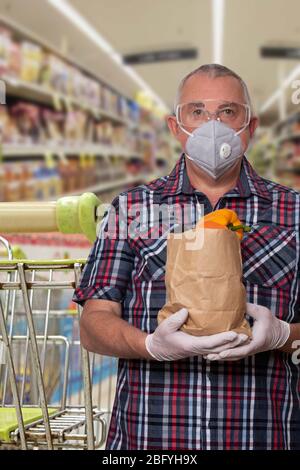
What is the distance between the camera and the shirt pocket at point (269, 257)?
1.42 m

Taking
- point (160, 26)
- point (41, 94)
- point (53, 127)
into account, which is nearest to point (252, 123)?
point (41, 94)

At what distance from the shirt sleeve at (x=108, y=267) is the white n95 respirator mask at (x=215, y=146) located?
196 millimetres

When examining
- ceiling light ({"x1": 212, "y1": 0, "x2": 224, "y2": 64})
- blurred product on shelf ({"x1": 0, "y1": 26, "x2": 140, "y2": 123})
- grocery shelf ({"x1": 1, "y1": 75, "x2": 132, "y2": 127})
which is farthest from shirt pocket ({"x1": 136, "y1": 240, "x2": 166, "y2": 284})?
ceiling light ({"x1": 212, "y1": 0, "x2": 224, "y2": 64})

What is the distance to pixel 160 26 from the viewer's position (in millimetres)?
11773

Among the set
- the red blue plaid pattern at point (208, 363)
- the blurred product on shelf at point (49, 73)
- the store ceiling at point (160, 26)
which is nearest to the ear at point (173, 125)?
the red blue plaid pattern at point (208, 363)

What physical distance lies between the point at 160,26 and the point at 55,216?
1050cm

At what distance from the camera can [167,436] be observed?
1377mm

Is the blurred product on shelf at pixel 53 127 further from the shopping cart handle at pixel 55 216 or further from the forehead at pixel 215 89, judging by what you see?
the forehead at pixel 215 89

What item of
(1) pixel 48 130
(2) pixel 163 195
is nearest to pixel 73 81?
(1) pixel 48 130

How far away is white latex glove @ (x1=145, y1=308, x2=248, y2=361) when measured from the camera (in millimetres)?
1155

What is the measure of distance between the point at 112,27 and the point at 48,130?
196 inches

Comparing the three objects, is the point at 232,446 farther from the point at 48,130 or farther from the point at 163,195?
the point at 48,130

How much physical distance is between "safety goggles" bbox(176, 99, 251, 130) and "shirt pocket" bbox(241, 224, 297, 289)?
21cm
